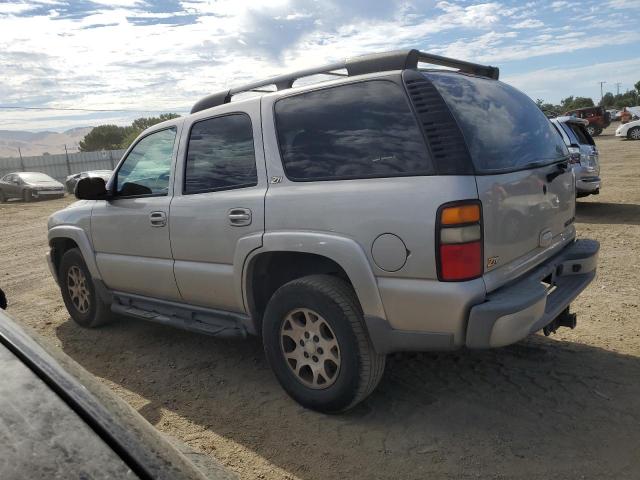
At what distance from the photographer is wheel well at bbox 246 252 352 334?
3.20 meters

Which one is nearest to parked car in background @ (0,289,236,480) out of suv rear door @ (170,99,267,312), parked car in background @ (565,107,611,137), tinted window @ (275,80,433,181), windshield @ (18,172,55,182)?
tinted window @ (275,80,433,181)

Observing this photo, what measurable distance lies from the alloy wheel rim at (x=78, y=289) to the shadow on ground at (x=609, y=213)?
7781mm

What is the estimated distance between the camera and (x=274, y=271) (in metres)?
3.47

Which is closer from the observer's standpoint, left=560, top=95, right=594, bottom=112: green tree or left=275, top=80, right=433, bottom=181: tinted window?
left=275, top=80, right=433, bottom=181: tinted window

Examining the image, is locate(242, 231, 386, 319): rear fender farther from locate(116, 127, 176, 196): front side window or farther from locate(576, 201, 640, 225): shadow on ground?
locate(576, 201, 640, 225): shadow on ground

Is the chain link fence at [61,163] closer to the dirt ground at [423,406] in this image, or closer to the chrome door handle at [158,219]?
the dirt ground at [423,406]

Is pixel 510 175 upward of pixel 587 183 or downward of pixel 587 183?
upward

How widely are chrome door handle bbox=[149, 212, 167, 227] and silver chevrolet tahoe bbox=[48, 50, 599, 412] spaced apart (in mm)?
15

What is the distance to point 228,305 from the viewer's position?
11.9 ft

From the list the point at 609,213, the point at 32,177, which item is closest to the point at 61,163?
the point at 32,177

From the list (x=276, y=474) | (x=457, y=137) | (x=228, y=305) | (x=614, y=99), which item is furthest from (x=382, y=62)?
(x=614, y=99)

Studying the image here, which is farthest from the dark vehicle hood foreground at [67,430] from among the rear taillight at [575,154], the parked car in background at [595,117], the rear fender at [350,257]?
the parked car in background at [595,117]

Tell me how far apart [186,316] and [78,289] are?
177 centimetres

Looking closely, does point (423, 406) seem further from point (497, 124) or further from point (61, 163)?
point (61, 163)
